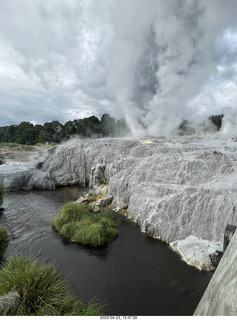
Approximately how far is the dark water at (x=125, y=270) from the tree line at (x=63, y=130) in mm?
41157

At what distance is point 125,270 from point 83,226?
416 centimetres

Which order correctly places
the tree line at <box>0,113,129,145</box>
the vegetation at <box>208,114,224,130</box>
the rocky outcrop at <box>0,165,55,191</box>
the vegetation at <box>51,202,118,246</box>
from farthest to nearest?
1. the tree line at <box>0,113,129,145</box>
2. the vegetation at <box>208,114,224,130</box>
3. the rocky outcrop at <box>0,165,55,191</box>
4. the vegetation at <box>51,202,118,246</box>

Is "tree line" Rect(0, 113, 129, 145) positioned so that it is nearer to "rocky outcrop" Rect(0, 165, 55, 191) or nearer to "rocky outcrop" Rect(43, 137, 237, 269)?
"rocky outcrop" Rect(0, 165, 55, 191)

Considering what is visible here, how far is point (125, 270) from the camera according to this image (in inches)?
333

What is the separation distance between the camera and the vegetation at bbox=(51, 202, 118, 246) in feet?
35.1

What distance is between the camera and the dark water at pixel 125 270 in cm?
675

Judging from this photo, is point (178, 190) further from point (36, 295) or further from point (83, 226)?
point (36, 295)

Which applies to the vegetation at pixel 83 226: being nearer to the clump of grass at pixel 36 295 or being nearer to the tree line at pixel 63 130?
the clump of grass at pixel 36 295

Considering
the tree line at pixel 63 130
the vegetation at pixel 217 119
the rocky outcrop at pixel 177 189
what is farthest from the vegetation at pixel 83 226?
the vegetation at pixel 217 119

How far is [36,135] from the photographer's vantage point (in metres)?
76.1

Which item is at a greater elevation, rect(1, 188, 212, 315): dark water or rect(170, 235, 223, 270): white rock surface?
rect(170, 235, 223, 270): white rock surface

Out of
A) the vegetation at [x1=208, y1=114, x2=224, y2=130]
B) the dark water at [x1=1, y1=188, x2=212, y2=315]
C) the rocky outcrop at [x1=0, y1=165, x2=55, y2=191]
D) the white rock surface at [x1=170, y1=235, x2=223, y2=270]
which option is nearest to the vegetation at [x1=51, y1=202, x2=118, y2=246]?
the dark water at [x1=1, y1=188, x2=212, y2=315]

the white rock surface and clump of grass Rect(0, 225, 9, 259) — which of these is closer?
the white rock surface

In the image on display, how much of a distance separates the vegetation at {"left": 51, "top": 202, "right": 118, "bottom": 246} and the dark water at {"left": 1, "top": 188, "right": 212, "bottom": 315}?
43cm
